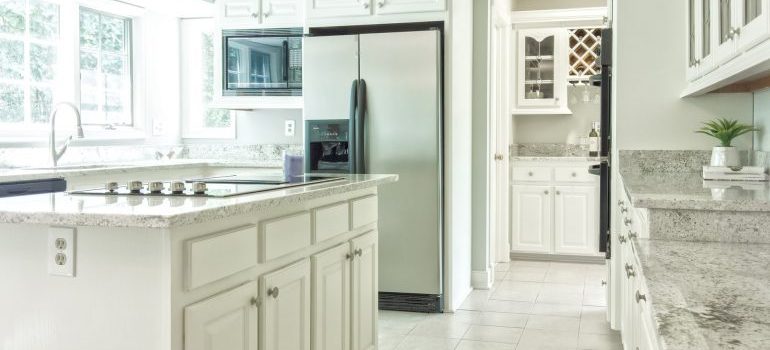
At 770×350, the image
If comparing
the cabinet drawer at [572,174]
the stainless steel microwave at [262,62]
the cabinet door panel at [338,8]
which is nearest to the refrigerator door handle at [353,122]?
the cabinet door panel at [338,8]

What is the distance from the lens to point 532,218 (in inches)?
242

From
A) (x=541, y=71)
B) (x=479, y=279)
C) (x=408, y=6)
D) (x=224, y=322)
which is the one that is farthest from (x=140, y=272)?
(x=541, y=71)

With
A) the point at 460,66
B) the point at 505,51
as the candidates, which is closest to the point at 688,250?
the point at 460,66

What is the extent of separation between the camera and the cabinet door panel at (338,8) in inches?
172

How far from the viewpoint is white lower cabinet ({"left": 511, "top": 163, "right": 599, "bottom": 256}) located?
6008mm

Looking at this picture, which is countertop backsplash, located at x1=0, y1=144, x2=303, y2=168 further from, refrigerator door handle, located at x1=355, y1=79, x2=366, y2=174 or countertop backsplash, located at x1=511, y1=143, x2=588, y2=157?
countertop backsplash, located at x1=511, y1=143, x2=588, y2=157

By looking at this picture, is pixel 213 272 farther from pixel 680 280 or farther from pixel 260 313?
pixel 680 280

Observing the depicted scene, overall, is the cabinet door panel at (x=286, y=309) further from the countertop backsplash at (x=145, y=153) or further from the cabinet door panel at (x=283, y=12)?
the cabinet door panel at (x=283, y=12)

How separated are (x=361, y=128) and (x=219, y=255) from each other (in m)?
2.48

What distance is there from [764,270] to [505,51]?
4899mm

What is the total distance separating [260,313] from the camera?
6.79 ft

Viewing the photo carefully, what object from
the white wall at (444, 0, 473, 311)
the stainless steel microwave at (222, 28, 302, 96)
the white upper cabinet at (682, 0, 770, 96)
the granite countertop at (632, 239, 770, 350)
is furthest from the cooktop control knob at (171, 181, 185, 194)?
the stainless steel microwave at (222, 28, 302, 96)

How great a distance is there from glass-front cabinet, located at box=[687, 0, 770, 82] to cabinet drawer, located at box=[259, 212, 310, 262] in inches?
Answer: 54.6

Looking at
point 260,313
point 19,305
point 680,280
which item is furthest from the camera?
point 260,313
